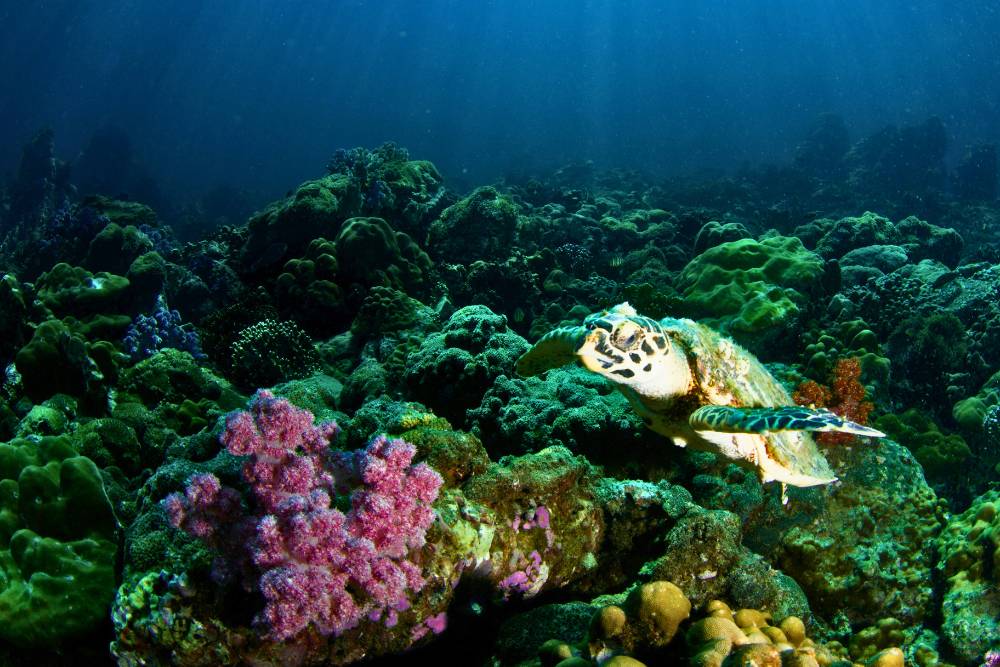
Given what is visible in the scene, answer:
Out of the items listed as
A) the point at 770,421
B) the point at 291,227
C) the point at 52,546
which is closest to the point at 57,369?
the point at 52,546

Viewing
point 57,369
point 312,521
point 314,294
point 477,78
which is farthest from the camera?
point 477,78

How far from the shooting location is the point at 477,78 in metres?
113

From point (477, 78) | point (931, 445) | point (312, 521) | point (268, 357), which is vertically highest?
point (477, 78)

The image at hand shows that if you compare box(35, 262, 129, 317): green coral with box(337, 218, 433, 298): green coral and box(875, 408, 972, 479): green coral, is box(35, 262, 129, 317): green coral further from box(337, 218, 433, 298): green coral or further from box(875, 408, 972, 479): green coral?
box(875, 408, 972, 479): green coral

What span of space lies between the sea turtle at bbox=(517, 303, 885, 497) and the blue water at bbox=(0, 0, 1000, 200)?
44.6 m

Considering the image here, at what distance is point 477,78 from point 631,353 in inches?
4855

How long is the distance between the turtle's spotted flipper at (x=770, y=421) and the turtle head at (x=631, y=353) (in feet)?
0.95

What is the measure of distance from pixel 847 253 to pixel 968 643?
9.04m

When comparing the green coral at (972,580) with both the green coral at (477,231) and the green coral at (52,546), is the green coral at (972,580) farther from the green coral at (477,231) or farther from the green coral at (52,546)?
the green coral at (477,231)

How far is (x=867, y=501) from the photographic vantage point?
3584 millimetres

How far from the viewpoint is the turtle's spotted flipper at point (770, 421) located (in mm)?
2336

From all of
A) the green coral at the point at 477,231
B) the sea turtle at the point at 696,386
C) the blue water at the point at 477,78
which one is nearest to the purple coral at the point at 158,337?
the green coral at the point at 477,231

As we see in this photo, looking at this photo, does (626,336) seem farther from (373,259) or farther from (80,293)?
(80,293)

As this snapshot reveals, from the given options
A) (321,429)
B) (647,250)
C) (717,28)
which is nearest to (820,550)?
(321,429)
